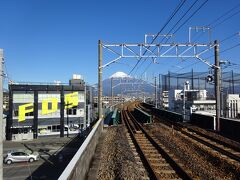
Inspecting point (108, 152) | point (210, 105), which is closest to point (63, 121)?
point (210, 105)

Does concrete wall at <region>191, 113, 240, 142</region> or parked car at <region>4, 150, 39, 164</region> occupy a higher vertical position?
concrete wall at <region>191, 113, 240, 142</region>

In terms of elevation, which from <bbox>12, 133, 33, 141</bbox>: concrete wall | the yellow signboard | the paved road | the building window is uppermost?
the yellow signboard

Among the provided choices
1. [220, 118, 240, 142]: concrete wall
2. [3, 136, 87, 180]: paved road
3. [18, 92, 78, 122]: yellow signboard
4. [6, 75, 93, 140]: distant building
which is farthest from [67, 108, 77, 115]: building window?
[220, 118, 240, 142]: concrete wall

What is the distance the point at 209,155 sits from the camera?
1337 centimetres

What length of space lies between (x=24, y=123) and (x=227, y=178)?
147 ft

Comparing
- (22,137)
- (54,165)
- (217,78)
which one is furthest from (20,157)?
(217,78)

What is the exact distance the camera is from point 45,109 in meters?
52.1

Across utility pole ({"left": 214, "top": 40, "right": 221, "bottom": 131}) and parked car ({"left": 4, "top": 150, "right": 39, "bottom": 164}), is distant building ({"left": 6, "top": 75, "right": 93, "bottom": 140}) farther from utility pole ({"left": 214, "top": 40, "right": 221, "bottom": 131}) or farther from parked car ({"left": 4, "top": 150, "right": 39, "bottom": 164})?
utility pole ({"left": 214, "top": 40, "right": 221, "bottom": 131})

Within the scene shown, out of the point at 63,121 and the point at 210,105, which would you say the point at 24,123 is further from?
the point at 210,105

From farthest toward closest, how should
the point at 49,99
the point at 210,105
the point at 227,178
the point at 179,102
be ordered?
the point at 179,102
the point at 49,99
the point at 210,105
the point at 227,178

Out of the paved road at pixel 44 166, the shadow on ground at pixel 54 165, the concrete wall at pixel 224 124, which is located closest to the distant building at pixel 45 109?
the paved road at pixel 44 166

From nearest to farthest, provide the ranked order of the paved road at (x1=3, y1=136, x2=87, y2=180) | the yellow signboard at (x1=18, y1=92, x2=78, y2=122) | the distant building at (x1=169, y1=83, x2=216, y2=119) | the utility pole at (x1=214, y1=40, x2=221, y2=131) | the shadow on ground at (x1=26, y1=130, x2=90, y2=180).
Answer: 1. the utility pole at (x1=214, y1=40, x2=221, y2=131)
2. the shadow on ground at (x1=26, y1=130, x2=90, y2=180)
3. the paved road at (x1=3, y1=136, x2=87, y2=180)
4. the distant building at (x1=169, y1=83, x2=216, y2=119)
5. the yellow signboard at (x1=18, y1=92, x2=78, y2=122)

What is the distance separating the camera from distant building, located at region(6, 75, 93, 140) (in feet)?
164

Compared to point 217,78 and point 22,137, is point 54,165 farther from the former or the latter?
point 22,137
